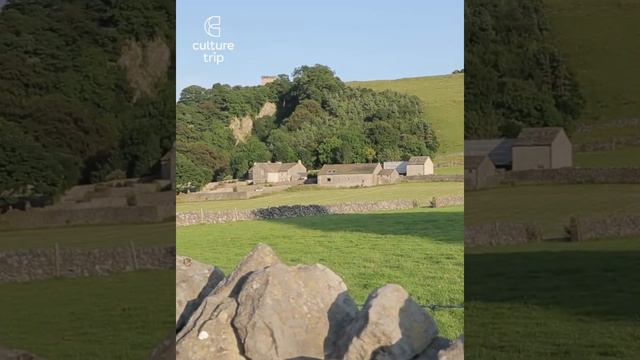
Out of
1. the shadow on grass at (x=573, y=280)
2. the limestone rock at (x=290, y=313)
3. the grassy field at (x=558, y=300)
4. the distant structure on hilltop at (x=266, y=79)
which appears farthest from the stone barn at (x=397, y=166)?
the limestone rock at (x=290, y=313)

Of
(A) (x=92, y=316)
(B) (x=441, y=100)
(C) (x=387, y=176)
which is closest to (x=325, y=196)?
(C) (x=387, y=176)

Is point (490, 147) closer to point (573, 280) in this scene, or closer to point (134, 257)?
point (573, 280)

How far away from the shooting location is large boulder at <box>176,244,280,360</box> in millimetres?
10523

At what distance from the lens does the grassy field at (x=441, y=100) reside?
1148 centimetres

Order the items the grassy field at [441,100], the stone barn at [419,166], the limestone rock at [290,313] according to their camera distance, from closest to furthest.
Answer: the limestone rock at [290,313] → the grassy field at [441,100] → the stone barn at [419,166]

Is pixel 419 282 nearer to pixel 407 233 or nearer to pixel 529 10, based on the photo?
pixel 407 233

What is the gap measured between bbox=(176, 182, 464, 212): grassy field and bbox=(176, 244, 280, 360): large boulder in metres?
1.90

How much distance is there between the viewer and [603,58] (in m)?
10.7

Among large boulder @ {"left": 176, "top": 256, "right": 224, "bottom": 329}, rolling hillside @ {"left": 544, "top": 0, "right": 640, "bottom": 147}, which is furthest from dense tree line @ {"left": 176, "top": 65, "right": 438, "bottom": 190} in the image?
rolling hillside @ {"left": 544, "top": 0, "right": 640, "bottom": 147}

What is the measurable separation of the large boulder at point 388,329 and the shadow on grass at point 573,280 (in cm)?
114

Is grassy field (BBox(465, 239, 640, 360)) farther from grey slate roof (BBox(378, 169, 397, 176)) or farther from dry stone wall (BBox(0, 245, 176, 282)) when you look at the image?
dry stone wall (BBox(0, 245, 176, 282))

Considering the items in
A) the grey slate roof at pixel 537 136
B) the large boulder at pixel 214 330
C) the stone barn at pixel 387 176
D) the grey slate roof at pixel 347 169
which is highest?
the grey slate roof at pixel 537 136

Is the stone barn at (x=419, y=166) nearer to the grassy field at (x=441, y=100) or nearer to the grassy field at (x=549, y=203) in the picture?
the grassy field at (x=441, y=100)

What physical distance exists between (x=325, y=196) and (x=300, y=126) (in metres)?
0.98
